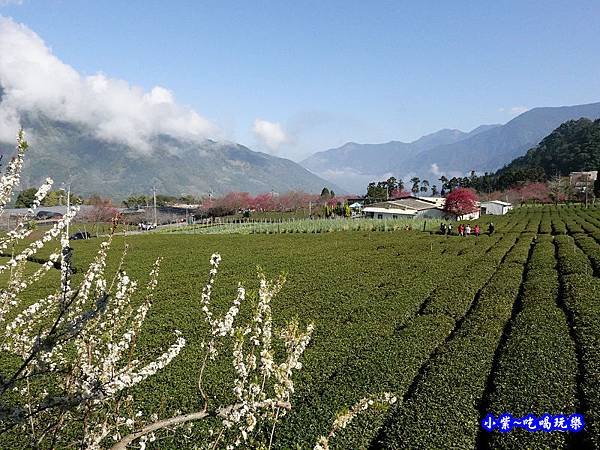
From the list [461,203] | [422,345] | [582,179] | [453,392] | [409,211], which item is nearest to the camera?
[453,392]

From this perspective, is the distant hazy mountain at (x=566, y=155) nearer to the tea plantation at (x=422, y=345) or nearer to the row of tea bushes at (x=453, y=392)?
the tea plantation at (x=422, y=345)

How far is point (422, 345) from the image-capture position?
1312 cm

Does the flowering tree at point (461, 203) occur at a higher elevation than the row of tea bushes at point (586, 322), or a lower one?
higher

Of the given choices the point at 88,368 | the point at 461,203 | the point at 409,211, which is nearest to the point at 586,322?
the point at 88,368

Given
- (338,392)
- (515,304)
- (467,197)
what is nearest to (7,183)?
(338,392)

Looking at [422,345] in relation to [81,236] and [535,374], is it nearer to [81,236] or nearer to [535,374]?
[535,374]

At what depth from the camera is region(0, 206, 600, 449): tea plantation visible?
8.59m

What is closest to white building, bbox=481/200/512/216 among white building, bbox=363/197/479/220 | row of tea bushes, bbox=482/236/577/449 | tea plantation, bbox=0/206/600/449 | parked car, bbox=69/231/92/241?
white building, bbox=363/197/479/220

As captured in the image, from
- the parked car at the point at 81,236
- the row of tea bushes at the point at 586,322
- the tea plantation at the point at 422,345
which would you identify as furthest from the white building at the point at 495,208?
the parked car at the point at 81,236

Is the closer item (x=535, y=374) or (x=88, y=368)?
(x=88, y=368)

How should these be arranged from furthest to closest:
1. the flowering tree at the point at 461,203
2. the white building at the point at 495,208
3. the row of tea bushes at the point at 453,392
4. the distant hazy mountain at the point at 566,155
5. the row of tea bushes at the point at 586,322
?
1. the distant hazy mountain at the point at 566,155
2. the white building at the point at 495,208
3. the flowering tree at the point at 461,203
4. the row of tea bushes at the point at 586,322
5. the row of tea bushes at the point at 453,392

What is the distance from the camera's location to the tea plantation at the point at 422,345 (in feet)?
28.2

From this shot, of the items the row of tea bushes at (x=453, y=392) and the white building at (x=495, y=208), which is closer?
the row of tea bushes at (x=453, y=392)

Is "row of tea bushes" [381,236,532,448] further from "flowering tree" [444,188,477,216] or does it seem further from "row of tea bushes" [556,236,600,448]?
"flowering tree" [444,188,477,216]
